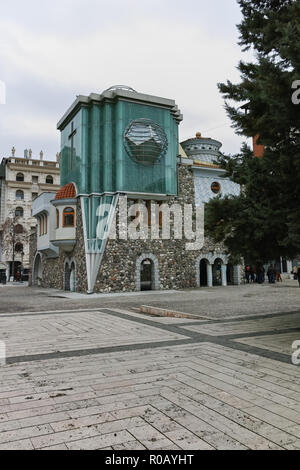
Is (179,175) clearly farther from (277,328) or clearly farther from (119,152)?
(277,328)

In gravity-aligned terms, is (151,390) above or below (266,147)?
below

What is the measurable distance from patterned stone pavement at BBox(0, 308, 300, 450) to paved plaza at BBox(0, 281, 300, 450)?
0.01 meters

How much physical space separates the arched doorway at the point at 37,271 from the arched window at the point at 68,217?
11110 mm

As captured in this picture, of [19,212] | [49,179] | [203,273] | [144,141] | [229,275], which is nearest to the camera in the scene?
[144,141]

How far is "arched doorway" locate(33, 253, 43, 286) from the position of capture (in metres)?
34.0

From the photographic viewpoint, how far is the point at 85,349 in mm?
6148

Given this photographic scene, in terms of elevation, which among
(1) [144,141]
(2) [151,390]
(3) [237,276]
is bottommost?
(2) [151,390]

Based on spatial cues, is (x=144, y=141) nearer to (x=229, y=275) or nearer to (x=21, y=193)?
(x=229, y=275)

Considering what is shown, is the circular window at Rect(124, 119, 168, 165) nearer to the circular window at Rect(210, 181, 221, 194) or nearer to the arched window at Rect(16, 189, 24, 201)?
the circular window at Rect(210, 181, 221, 194)

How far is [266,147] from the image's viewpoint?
7.03 m

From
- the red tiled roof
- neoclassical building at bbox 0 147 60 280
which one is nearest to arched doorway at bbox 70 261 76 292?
the red tiled roof

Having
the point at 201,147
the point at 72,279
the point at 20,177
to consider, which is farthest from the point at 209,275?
the point at 20,177

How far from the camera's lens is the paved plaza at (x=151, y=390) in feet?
9.53

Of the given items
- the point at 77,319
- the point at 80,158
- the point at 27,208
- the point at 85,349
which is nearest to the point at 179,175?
the point at 80,158
